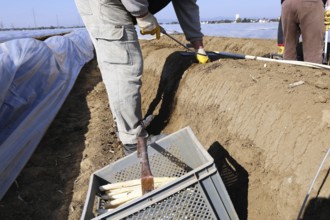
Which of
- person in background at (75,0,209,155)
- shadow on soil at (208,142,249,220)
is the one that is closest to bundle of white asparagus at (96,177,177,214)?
shadow on soil at (208,142,249,220)

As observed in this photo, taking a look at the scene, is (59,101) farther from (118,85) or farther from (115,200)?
(115,200)

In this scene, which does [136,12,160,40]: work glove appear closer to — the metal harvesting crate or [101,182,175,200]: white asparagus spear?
the metal harvesting crate

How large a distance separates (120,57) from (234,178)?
1.24 meters

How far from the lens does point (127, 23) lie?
2713mm

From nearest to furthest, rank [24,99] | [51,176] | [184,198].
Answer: [184,198] → [51,176] → [24,99]

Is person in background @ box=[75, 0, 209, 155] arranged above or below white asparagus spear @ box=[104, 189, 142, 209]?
above

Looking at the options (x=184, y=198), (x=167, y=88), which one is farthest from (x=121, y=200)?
(x=167, y=88)

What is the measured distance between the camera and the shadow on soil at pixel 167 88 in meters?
3.51

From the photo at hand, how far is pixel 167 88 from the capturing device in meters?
3.70

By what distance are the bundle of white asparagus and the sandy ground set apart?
1.91 feet

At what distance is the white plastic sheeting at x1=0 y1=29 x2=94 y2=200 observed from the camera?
2914 millimetres

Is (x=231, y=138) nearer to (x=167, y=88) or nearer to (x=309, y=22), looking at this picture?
(x=167, y=88)

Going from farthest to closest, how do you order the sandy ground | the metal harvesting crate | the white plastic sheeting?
the white plastic sheeting → the sandy ground → the metal harvesting crate

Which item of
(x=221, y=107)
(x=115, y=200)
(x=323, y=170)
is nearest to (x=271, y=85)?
(x=221, y=107)
